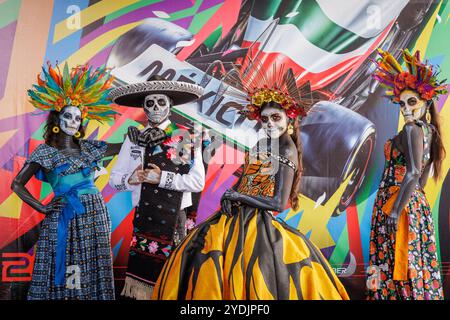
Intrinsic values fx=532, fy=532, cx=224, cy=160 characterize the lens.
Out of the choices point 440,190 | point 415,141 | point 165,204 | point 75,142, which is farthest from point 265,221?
point 440,190

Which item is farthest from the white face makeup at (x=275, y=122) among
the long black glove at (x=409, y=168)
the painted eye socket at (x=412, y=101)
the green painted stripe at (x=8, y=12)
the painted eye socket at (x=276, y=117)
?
the green painted stripe at (x=8, y=12)

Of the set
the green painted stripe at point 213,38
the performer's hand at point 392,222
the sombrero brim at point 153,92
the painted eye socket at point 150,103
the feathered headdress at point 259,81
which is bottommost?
the performer's hand at point 392,222

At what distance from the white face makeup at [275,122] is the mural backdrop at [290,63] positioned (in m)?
1.18

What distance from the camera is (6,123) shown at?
4.57 metres

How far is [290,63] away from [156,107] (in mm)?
1449

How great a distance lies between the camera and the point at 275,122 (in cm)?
364

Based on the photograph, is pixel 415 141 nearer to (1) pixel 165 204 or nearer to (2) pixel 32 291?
(1) pixel 165 204

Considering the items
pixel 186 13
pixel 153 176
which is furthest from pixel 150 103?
pixel 186 13

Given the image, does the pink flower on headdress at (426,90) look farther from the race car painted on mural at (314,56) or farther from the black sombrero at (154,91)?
the black sombrero at (154,91)

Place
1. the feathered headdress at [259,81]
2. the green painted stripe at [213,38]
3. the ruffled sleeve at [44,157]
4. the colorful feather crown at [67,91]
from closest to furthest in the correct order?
the ruffled sleeve at [44,157]
the colorful feather crown at [67,91]
the feathered headdress at [259,81]
the green painted stripe at [213,38]

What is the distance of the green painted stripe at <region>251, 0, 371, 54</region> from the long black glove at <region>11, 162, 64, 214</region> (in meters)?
2.38

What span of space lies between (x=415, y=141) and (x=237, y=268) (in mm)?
1738

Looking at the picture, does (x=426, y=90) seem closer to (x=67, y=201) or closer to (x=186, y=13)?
(x=186, y=13)

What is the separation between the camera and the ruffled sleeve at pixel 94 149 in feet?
13.5
